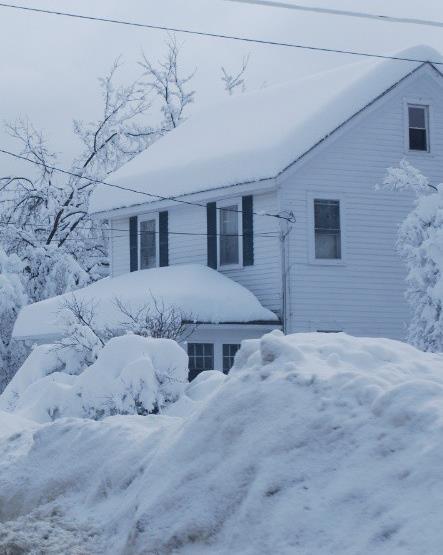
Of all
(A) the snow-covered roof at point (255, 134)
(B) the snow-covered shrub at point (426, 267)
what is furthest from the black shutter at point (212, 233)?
(B) the snow-covered shrub at point (426, 267)

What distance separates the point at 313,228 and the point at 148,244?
5.09 m

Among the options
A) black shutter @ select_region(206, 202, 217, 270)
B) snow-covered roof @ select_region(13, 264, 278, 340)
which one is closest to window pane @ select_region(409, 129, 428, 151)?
black shutter @ select_region(206, 202, 217, 270)

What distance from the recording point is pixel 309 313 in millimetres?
24562

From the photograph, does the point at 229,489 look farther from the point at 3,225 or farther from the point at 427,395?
the point at 3,225

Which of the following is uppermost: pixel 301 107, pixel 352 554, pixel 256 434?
pixel 301 107

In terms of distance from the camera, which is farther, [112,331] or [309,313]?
[309,313]

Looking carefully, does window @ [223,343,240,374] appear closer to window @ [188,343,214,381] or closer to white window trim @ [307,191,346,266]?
window @ [188,343,214,381]

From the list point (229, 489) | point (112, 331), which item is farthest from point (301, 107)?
point (229, 489)

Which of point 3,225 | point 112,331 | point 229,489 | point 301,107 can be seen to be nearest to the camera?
point 229,489

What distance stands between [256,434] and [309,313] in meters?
18.1

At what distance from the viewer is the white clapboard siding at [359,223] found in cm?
2469

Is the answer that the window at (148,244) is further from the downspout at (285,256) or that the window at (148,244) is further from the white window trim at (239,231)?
the downspout at (285,256)

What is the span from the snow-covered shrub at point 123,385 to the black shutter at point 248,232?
968 cm

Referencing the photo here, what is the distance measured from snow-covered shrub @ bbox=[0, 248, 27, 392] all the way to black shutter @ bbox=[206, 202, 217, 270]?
8.13 meters
